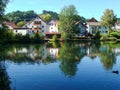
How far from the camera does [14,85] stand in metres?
20.8

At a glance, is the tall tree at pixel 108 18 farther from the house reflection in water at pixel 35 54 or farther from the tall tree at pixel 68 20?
the house reflection in water at pixel 35 54

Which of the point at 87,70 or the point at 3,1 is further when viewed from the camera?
the point at 3,1

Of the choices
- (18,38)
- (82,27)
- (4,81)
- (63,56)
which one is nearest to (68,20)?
(82,27)

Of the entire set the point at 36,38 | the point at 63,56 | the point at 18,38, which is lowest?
the point at 63,56

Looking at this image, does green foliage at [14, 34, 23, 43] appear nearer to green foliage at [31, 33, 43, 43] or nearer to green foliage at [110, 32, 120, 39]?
green foliage at [31, 33, 43, 43]

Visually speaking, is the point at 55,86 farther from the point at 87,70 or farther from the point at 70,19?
the point at 70,19

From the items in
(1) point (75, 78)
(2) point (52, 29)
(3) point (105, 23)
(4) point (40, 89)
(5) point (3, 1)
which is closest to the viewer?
(4) point (40, 89)

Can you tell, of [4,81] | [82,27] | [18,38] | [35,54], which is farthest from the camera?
[82,27]

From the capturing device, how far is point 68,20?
335 feet

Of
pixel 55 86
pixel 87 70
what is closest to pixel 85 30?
pixel 87 70

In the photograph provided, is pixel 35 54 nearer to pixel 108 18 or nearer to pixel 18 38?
pixel 18 38

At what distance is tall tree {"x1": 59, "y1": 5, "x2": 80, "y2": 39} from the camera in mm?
98562

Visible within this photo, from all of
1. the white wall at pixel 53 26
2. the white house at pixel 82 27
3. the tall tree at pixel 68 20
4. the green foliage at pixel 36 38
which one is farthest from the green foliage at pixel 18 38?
the white wall at pixel 53 26

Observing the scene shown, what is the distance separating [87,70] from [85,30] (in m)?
91.0
